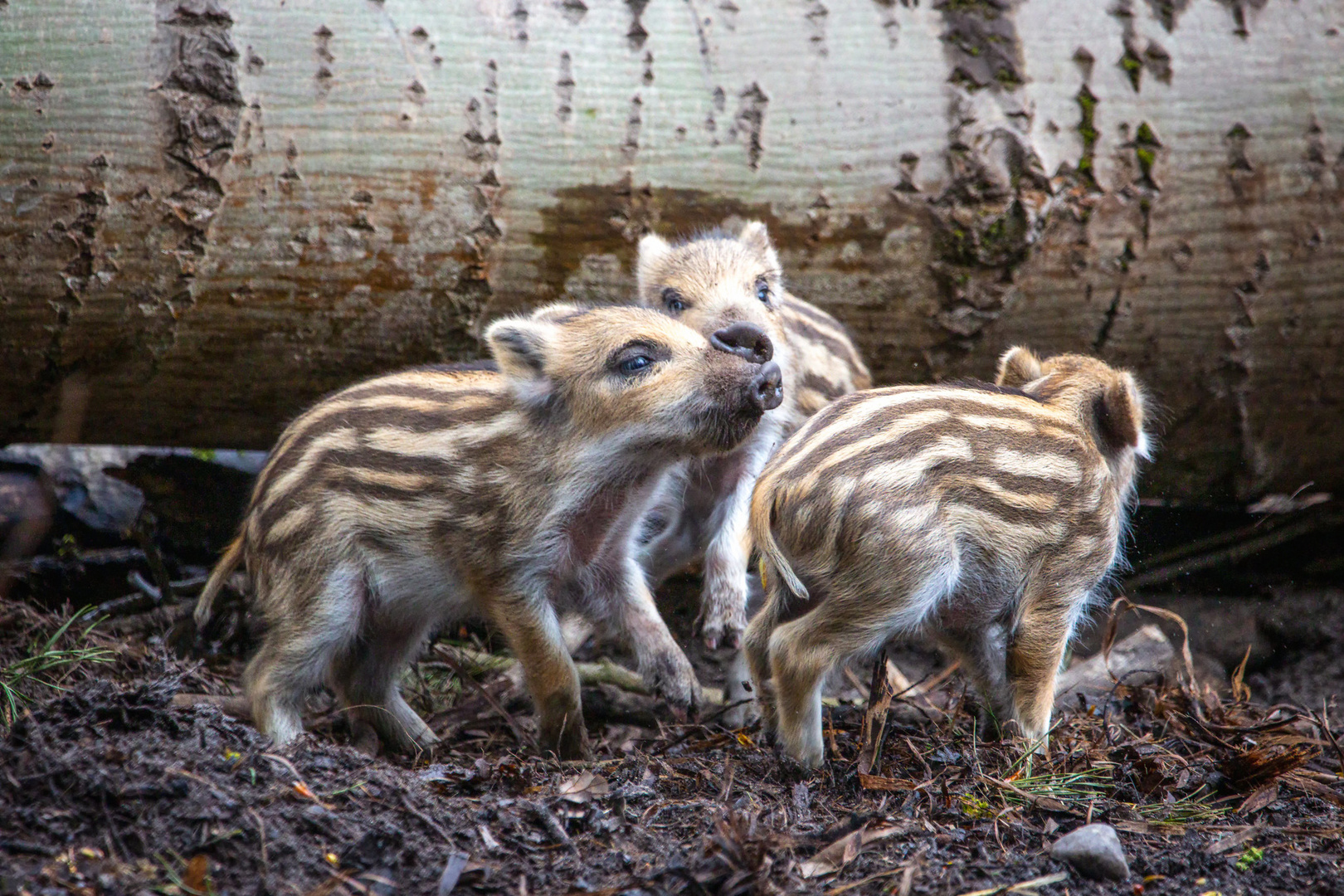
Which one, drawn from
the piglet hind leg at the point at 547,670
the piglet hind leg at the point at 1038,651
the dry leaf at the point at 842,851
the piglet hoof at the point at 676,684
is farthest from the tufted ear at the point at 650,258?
the dry leaf at the point at 842,851

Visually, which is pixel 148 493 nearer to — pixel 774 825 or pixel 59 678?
pixel 59 678

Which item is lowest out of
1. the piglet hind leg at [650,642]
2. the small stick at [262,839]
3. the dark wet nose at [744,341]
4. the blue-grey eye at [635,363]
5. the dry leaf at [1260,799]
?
the dry leaf at [1260,799]

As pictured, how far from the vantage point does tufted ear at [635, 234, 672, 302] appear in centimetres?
530

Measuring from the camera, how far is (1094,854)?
2943 mm

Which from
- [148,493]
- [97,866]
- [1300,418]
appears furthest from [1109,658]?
[148,493]

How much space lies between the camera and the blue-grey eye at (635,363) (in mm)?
4328

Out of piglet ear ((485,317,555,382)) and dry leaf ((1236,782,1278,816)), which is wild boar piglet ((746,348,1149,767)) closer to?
dry leaf ((1236,782,1278,816))

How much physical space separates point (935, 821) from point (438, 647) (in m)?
2.88

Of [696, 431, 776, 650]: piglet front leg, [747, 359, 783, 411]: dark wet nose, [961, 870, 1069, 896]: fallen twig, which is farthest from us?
[696, 431, 776, 650]: piglet front leg

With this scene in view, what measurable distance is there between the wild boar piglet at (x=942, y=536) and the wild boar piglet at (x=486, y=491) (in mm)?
475

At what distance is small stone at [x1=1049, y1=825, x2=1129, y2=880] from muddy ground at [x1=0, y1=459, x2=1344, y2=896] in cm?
4

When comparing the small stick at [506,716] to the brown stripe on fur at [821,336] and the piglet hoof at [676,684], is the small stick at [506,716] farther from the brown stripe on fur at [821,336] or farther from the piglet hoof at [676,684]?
the brown stripe on fur at [821,336]

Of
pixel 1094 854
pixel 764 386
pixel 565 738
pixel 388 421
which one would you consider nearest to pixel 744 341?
pixel 764 386

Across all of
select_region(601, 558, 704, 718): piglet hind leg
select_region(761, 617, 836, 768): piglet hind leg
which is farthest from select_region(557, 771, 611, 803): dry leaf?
select_region(601, 558, 704, 718): piglet hind leg
